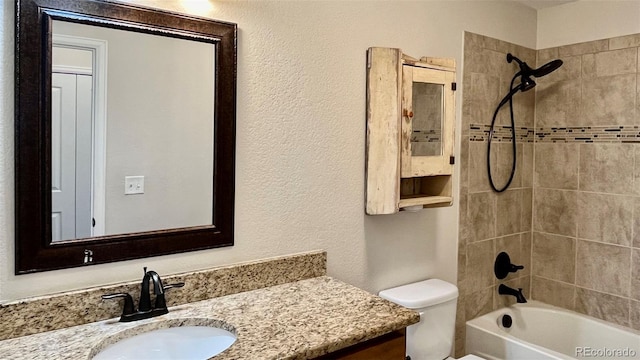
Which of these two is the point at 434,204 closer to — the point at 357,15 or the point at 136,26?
the point at 357,15

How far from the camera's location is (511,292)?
2748 mm

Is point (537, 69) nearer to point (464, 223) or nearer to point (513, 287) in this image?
point (464, 223)

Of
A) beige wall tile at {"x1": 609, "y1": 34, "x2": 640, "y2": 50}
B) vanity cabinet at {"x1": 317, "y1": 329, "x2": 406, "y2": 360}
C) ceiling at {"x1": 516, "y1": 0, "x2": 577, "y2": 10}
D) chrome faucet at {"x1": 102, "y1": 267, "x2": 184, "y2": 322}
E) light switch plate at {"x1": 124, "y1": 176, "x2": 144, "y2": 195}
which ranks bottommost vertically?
vanity cabinet at {"x1": 317, "y1": 329, "x2": 406, "y2": 360}

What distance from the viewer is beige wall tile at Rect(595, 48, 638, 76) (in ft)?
8.18

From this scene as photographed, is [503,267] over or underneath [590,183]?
underneath

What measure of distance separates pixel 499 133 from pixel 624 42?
805 millimetres

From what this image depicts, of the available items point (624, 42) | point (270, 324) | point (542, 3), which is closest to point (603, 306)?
point (624, 42)

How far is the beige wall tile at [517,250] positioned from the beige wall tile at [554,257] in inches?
1.6

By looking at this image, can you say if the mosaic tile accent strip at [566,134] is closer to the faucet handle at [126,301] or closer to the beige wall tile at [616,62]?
the beige wall tile at [616,62]

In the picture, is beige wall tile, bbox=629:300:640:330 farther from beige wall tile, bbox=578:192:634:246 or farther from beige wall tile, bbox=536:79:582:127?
beige wall tile, bbox=536:79:582:127

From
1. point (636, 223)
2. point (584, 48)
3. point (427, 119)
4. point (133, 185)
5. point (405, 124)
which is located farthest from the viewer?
point (584, 48)

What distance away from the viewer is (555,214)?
285cm

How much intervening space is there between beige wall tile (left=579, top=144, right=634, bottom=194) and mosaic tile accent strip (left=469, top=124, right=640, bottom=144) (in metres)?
0.04

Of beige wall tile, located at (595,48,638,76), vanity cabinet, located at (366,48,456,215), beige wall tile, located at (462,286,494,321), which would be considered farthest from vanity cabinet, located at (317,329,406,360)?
beige wall tile, located at (595,48,638,76)
